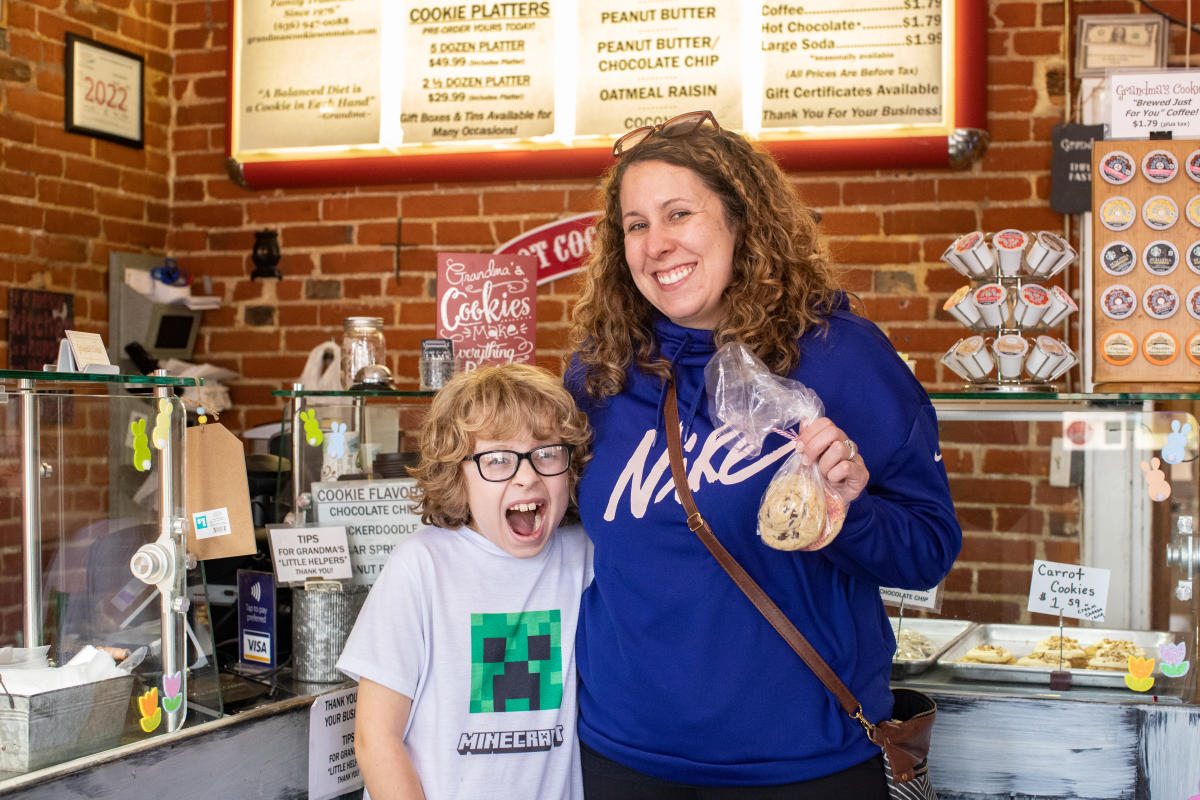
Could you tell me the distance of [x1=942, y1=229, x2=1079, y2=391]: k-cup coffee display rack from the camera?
1920 mm

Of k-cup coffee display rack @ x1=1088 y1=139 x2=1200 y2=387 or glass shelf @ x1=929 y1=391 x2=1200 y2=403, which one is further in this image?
k-cup coffee display rack @ x1=1088 y1=139 x2=1200 y2=387

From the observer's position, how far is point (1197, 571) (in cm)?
173

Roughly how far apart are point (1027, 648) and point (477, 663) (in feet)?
3.01

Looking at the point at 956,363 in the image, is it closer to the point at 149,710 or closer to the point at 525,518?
the point at 525,518

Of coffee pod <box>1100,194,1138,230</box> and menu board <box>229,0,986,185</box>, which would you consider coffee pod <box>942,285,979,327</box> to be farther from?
menu board <box>229,0,986,185</box>

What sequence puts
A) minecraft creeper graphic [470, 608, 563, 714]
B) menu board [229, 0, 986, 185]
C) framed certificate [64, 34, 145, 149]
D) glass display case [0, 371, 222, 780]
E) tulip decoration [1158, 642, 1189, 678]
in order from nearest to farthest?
glass display case [0, 371, 222, 780], minecraft creeper graphic [470, 608, 563, 714], tulip decoration [1158, 642, 1189, 678], menu board [229, 0, 986, 185], framed certificate [64, 34, 145, 149]

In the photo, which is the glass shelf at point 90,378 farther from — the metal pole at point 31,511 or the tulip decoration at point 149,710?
the tulip decoration at point 149,710

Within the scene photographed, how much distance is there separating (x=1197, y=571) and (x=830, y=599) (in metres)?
0.70

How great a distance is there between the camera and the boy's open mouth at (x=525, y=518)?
62.4 inches


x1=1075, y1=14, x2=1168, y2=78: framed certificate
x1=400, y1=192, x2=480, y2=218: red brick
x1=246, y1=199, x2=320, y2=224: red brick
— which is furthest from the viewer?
x1=246, y1=199, x2=320, y2=224: red brick

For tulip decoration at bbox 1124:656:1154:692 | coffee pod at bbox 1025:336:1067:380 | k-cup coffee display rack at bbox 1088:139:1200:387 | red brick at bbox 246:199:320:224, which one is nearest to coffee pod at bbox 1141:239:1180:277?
k-cup coffee display rack at bbox 1088:139:1200:387

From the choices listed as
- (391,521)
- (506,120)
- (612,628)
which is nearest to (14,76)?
(506,120)

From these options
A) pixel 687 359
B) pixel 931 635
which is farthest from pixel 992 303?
pixel 687 359

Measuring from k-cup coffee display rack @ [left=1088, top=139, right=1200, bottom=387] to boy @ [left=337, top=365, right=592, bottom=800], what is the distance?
3.25ft
